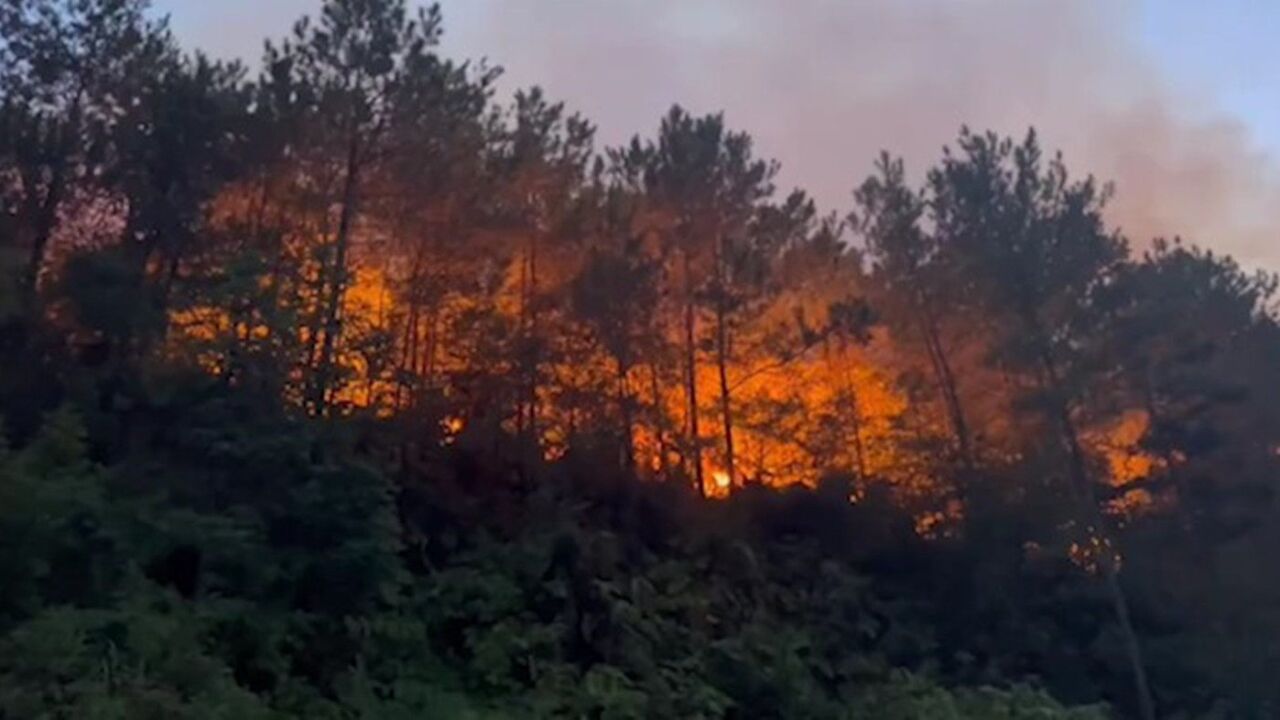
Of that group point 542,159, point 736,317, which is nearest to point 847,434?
point 736,317

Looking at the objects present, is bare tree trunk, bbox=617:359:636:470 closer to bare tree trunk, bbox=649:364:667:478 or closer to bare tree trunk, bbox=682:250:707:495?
bare tree trunk, bbox=649:364:667:478

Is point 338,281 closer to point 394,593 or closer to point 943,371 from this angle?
point 394,593

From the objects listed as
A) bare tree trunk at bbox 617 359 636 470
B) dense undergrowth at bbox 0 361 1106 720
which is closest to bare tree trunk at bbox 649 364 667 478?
bare tree trunk at bbox 617 359 636 470

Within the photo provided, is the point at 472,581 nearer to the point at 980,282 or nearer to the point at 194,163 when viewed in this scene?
the point at 194,163

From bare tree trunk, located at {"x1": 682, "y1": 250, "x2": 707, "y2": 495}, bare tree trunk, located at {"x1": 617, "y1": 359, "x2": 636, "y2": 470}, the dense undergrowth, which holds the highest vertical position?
bare tree trunk, located at {"x1": 682, "y1": 250, "x2": 707, "y2": 495}

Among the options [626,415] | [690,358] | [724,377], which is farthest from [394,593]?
[724,377]

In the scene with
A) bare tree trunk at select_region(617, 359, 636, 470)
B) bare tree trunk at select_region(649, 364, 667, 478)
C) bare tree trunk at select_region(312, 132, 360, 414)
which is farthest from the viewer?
bare tree trunk at select_region(649, 364, 667, 478)

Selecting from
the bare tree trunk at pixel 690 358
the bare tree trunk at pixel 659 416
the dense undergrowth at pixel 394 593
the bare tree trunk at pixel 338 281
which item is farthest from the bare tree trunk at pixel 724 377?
the bare tree trunk at pixel 338 281

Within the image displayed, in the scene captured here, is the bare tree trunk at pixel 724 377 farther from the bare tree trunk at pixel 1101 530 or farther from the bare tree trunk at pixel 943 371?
the bare tree trunk at pixel 1101 530

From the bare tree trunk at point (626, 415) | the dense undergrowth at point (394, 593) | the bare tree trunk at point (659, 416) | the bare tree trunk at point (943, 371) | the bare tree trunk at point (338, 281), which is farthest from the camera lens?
the bare tree trunk at point (943, 371)

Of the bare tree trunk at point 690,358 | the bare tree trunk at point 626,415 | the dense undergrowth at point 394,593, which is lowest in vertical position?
the dense undergrowth at point 394,593

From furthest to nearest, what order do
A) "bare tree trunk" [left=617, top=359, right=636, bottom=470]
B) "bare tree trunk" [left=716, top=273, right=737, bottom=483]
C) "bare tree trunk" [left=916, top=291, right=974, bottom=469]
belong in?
1. "bare tree trunk" [left=916, top=291, right=974, bottom=469]
2. "bare tree trunk" [left=716, top=273, right=737, bottom=483]
3. "bare tree trunk" [left=617, top=359, right=636, bottom=470]

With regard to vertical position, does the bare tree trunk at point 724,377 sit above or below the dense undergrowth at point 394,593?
above

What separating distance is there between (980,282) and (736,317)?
540 centimetres
